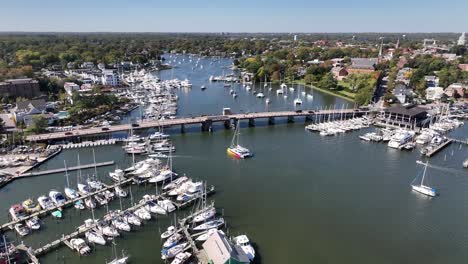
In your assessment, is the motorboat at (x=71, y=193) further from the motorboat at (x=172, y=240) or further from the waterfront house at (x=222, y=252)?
the waterfront house at (x=222, y=252)

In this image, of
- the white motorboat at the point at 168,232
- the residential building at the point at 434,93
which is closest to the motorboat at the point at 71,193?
the white motorboat at the point at 168,232

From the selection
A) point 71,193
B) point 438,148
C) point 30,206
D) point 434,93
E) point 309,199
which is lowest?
point 309,199

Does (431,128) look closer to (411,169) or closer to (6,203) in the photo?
(411,169)

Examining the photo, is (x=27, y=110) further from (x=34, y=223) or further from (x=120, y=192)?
(x=34, y=223)

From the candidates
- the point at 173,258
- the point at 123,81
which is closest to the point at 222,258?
the point at 173,258

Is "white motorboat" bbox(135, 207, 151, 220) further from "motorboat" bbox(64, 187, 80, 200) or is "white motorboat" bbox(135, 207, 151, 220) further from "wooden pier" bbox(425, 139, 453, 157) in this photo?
"wooden pier" bbox(425, 139, 453, 157)

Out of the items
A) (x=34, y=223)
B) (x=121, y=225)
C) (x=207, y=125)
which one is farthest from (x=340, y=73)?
(x=34, y=223)

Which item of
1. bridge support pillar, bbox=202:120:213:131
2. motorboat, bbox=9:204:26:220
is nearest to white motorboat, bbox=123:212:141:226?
motorboat, bbox=9:204:26:220
